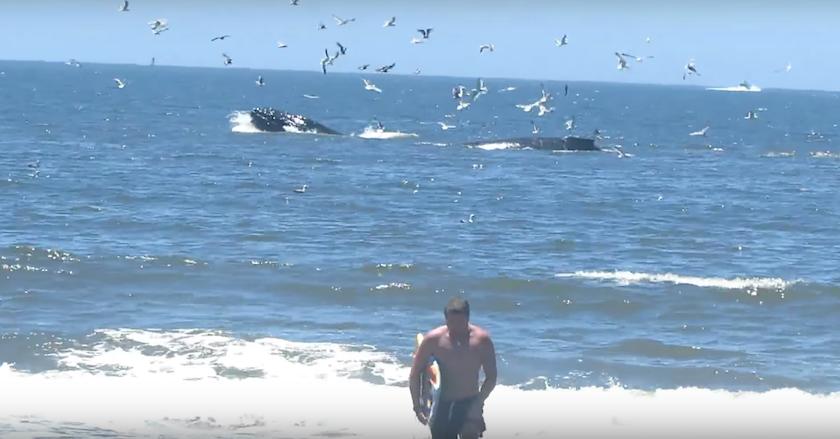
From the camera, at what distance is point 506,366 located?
17.4 meters

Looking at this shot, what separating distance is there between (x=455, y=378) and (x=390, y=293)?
42.7 ft

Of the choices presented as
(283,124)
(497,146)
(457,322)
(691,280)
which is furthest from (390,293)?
(283,124)

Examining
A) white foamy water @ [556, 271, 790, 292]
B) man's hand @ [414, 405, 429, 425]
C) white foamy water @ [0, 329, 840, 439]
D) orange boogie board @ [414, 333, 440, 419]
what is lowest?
white foamy water @ [0, 329, 840, 439]

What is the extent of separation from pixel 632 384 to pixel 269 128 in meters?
49.6

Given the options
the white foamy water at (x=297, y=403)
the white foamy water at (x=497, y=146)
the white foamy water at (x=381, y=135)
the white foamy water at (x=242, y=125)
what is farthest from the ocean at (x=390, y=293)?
the white foamy water at (x=242, y=125)

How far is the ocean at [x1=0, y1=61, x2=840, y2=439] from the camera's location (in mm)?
15047

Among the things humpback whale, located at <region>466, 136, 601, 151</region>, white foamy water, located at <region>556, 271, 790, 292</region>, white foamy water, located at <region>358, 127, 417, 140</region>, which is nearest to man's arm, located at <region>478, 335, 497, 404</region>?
white foamy water, located at <region>556, 271, 790, 292</region>

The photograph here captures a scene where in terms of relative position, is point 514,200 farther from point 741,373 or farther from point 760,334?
point 741,373

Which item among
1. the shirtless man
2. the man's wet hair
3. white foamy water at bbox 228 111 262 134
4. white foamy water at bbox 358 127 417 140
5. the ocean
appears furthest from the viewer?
white foamy water at bbox 228 111 262 134

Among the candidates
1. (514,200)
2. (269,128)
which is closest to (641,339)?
(514,200)

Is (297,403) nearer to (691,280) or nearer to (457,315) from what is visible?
(457,315)

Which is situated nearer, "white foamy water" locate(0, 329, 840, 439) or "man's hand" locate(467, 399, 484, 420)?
"man's hand" locate(467, 399, 484, 420)

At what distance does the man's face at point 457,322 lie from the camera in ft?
32.9

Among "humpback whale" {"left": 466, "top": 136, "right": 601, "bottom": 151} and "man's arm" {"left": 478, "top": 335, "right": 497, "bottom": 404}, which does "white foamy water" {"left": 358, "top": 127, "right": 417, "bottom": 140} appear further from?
"man's arm" {"left": 478, "top": 335, "right": 497, "bottom": 404}
